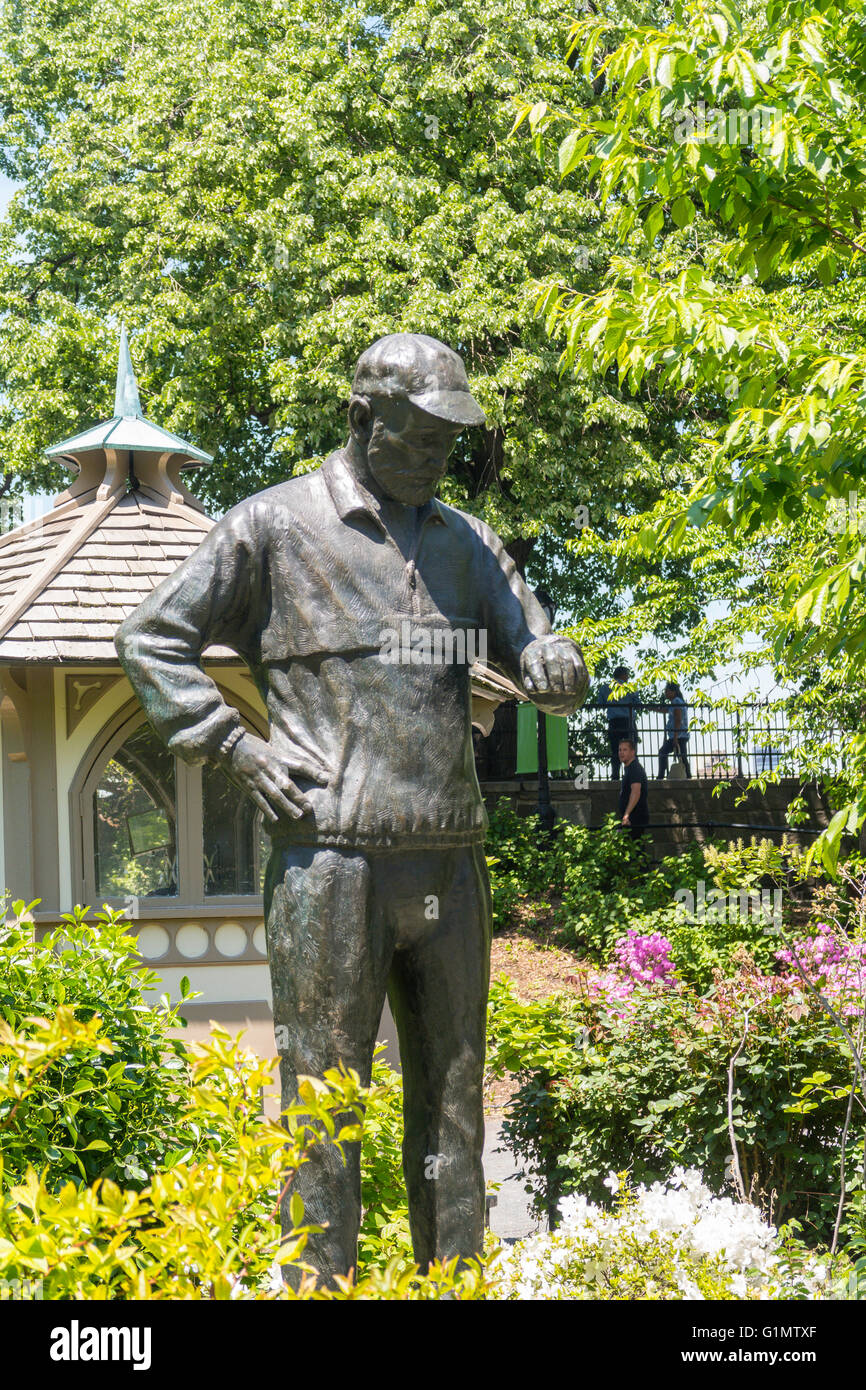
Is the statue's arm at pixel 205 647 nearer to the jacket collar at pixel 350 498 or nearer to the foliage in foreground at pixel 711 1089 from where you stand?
the jacket collar at pixel 350 498

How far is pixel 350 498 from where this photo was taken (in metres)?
3.59

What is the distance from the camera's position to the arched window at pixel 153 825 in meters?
9.66

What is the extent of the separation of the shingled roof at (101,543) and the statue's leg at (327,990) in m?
5.44

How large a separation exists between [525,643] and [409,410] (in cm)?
69

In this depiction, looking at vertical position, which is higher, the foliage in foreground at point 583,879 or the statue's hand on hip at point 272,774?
the statue's hand on hip at point 272,774

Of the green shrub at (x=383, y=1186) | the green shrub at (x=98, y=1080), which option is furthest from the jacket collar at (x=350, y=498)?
the green shrub at (x=383, y=1186)

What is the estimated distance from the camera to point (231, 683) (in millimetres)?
9898

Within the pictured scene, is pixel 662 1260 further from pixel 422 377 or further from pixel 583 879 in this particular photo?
pixel 583 879

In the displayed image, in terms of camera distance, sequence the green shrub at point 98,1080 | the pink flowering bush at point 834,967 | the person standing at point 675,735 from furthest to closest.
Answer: the person standing at point 675,735 → the pink flowering bush at point 834,967 → the green shrub at point 98,1080

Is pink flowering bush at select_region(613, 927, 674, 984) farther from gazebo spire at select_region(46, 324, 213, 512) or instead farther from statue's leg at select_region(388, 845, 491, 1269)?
gazebo spire at select_region(46, 324, 213, 512)

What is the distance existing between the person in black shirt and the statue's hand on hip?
16209mm

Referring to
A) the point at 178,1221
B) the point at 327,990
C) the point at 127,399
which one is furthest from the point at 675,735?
the point at 178,1221

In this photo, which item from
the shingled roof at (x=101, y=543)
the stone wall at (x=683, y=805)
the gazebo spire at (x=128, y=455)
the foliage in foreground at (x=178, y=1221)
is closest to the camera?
the foliage in foreground at (x=178, y=1221)

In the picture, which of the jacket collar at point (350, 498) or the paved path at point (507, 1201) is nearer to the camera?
the jacket collar at point (350, 498)
